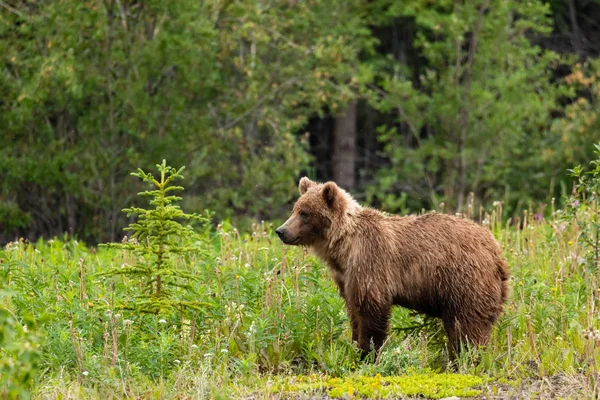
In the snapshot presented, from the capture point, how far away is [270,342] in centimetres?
698

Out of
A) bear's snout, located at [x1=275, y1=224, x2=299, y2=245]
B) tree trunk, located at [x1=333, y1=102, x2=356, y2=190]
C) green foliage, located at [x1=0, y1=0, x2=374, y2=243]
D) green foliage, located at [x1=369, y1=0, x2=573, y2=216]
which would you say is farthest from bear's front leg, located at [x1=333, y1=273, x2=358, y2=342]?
tree trunk, located at [x1=333, y1=102, x2=356, y2=190]

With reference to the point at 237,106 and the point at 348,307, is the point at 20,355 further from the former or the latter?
the point at 237,106

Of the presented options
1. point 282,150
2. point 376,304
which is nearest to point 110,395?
point 376,304

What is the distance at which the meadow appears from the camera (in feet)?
20.3

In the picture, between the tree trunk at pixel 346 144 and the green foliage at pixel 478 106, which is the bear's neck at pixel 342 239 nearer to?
the green foliage at pixel 478 106

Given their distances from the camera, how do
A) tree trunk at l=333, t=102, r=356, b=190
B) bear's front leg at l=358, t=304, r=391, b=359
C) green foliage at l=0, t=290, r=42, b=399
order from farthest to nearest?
tree trunk at l=333, t=102, r=356, b=190, bear's front leg at l=358, t=304, r=391, b=359, green foliage at l=0, t=290, r=42, b=399

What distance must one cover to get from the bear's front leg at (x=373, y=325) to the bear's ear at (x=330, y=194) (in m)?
0.85

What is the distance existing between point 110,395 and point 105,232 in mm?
9026

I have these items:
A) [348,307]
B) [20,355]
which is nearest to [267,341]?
[348,307]

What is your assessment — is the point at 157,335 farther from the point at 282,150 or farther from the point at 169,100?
the point at 282,150

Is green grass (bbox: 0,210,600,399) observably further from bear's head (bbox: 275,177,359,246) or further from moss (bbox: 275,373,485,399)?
bear's head (bbox: 275,177,359,246)

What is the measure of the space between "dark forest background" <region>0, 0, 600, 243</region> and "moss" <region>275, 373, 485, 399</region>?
6951 millimetres

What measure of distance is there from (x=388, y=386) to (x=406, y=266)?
1.28 metres

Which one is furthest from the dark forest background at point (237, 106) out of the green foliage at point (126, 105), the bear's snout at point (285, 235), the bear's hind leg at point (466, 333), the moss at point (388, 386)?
the moss at point (388, 386)
